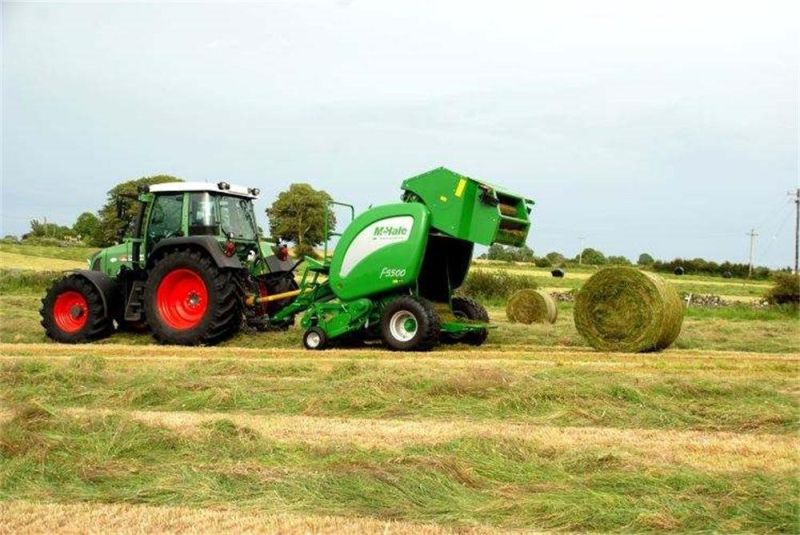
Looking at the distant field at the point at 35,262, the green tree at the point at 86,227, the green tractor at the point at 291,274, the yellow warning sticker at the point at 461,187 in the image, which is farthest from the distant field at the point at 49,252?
the yellow warning sticker at the point at 461,187

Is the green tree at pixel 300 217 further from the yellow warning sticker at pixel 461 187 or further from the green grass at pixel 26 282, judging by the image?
the yellow warning sticker at pixel 461 187

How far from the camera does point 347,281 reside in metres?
12.4

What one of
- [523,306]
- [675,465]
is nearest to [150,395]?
[675,465]

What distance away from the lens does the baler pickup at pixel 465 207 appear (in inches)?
468

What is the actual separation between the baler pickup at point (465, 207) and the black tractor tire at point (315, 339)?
2111 millimetres

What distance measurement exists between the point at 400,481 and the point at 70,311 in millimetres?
9517

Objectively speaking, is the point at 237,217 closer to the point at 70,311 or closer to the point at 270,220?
the point at 70,311

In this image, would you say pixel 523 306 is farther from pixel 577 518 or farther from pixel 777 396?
pixel 577 518

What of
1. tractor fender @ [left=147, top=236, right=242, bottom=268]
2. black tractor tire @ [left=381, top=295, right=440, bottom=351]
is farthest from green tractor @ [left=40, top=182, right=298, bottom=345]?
black tractor tire @ [left=381, top=295, right=440, bottom=351]

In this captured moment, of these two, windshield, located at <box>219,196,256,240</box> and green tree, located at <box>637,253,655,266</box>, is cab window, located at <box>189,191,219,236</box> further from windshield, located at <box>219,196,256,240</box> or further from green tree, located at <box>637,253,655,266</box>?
green tree, located at <box>637,253,655,266</box>

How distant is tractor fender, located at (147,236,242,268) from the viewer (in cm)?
1215

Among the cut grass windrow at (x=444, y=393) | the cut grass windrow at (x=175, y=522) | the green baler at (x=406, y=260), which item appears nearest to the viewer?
the cut grass windrow at (x=175, y=522)

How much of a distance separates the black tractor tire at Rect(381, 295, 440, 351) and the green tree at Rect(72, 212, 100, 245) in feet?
120

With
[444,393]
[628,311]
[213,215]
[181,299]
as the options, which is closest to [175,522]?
[444,393]
